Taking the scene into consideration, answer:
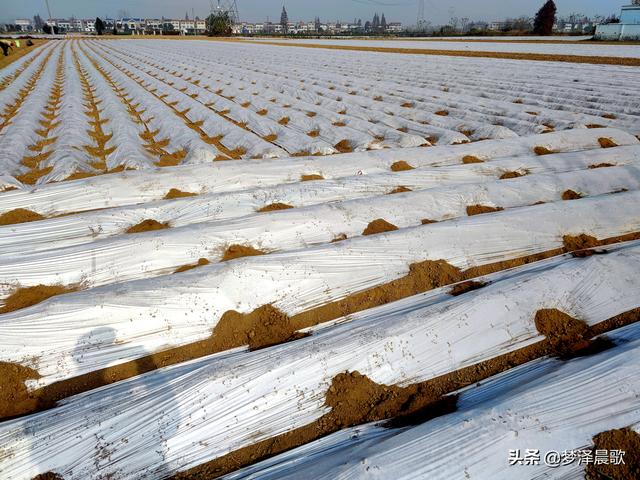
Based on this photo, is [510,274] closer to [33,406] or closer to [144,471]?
[144,471]

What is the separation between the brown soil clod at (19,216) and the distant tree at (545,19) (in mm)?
50715

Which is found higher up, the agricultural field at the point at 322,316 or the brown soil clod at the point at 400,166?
the brown soil clod at the point at 400,166

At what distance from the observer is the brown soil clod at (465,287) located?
3035 mm

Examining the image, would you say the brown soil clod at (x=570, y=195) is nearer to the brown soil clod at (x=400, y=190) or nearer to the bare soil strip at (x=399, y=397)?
the brown soil clod at (x=400, y=190)

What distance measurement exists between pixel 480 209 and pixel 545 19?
49397 mm

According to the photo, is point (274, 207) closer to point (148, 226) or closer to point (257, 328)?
point (148, 226)

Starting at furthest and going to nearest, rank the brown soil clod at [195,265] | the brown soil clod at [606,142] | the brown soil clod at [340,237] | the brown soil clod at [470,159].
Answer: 1. the brown soil clod at [606,142]
2. the brown soil clod at [470,159]
3. the brown soil clod at [340,237]
4. the brown soil clod at [195,265]

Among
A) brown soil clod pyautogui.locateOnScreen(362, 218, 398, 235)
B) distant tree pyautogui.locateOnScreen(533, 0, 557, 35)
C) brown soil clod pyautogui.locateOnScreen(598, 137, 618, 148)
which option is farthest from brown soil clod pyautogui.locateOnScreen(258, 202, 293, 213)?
distant tree pyautogui.locateOnScreen(533, 0, 557, 35)

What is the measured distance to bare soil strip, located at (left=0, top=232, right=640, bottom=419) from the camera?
7.48 feet

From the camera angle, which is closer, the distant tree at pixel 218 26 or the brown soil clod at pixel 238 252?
the brown soil clod at pixel 238 252

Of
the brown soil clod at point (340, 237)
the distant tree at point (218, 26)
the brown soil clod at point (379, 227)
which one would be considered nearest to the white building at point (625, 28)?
the brown soil clod at point (379, 227)

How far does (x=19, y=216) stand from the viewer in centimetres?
399

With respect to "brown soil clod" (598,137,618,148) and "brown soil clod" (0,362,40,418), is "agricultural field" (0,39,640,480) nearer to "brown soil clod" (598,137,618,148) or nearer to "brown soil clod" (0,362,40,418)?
"brown soil clod" (0,362,40,418)

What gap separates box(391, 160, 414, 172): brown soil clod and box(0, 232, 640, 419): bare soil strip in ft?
7.25
